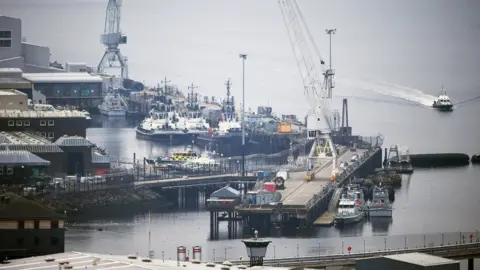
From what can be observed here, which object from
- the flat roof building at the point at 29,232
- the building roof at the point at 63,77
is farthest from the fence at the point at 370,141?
the flat roof building at the point at 29,232

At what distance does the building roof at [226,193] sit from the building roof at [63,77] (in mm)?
9342

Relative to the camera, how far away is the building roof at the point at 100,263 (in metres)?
19.1

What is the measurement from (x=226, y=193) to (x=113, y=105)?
1625cm

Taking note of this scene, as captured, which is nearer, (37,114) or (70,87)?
(37,114)

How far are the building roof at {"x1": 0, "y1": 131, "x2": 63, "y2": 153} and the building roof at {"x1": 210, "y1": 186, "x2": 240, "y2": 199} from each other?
2.63 m

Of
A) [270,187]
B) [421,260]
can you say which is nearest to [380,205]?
[270,187]

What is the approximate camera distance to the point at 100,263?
1933 cm

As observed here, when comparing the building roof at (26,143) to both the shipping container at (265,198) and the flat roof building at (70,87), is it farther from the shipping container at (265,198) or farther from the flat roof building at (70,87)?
the flat roof building at (70,87)

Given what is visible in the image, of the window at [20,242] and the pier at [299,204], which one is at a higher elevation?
the pier at [299,204]

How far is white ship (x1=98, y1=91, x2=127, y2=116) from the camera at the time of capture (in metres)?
45.0

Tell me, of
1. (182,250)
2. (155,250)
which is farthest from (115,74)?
(182,250)

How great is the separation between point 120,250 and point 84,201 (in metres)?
4.78

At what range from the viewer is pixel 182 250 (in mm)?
21062

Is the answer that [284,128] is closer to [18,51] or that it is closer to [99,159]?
[18,51]
